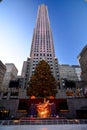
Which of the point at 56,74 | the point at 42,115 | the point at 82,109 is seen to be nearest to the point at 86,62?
the point at 56,74

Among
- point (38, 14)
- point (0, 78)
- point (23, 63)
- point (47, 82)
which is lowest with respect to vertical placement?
point (47, 82)

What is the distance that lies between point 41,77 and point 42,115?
34.3 feet

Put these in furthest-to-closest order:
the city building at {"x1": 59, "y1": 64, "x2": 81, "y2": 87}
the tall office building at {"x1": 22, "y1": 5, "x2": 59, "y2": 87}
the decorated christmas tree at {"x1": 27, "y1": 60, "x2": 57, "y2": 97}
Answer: the city building at {"x1": 59, "y1": 64, "x2": 81, "y2": 87}
the tall office building at {"x1": 22, "y1": 5, "x2": 59, "y2": 87}
the decorated christmas tree at {"x1": 27, "y1": 60, "x2": 57, "y2": 97}

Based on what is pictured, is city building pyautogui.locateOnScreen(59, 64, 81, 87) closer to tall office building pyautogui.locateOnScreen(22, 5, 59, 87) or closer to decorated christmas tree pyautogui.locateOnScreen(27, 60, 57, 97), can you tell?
tall office building pyautogui.locateOnScreen(22, 5, 59, 87)

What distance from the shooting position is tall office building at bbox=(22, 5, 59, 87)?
79.9 metres

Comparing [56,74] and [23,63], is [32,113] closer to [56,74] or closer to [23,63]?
[56,74]

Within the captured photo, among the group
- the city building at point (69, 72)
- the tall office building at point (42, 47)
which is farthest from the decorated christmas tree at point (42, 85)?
the city building at point (69, 72)

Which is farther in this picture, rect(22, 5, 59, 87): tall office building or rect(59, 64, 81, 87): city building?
rect(59, 64, 81, 87): city building

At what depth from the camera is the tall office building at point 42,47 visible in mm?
79875

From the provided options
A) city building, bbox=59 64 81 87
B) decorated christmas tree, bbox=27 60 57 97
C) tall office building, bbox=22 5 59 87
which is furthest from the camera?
city building, bbox=59 64 81 87

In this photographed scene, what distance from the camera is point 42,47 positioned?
98500mm

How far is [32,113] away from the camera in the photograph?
97.0 feet

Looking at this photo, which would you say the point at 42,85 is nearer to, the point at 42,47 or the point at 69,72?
the point at 42,47

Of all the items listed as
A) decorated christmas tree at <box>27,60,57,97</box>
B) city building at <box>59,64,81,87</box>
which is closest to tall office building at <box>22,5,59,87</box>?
city building at <box>59,64,81,87</box>
